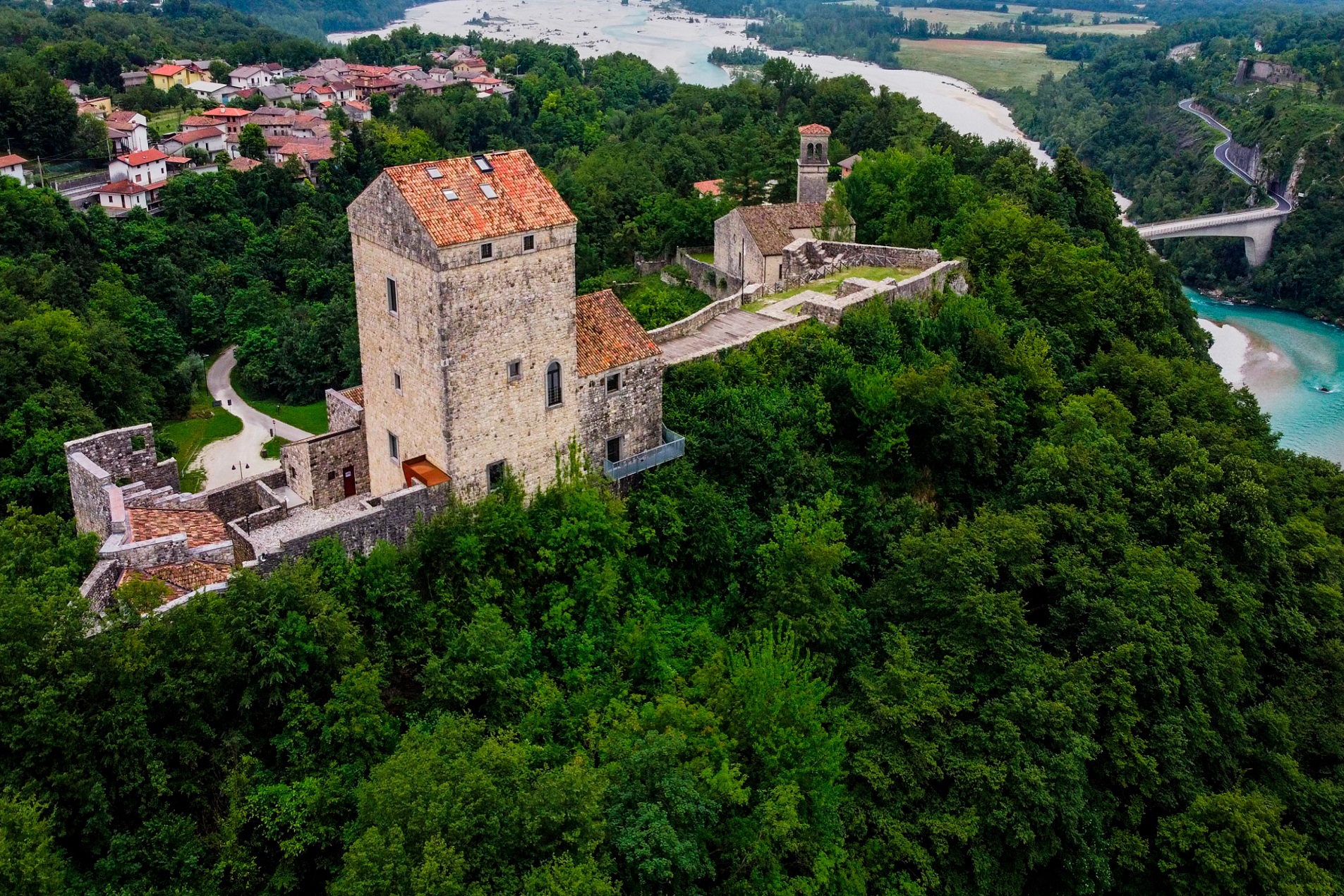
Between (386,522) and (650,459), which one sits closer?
(386,522)

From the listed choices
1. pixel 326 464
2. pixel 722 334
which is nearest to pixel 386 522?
pixel 326 464

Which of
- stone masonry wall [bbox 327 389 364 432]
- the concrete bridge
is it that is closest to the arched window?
stone masonry wall [bbox 327 389 364 432]

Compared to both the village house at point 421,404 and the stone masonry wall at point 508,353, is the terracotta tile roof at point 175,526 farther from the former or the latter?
the stone masonry wall at point 508,353

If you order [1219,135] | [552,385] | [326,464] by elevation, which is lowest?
[1219,135]

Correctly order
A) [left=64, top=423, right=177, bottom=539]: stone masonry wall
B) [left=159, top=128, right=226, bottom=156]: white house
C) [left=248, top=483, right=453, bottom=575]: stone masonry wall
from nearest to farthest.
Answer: [left=248, top=483, right=453, bottom=575]: stone masonry wall → [left=64, top=423, right=177, bottom=539]: stone masonry wall → [left=159, top=128, right=226, bottom=156]: white house

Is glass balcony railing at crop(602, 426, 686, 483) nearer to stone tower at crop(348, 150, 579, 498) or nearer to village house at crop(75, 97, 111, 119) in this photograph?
stone tower at crop(348, 150, 579, 498)

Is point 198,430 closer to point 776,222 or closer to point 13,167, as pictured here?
point 13,167
